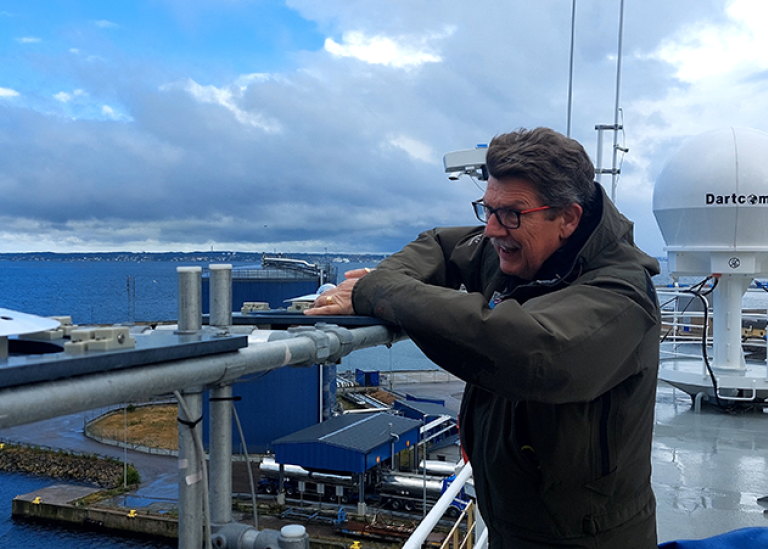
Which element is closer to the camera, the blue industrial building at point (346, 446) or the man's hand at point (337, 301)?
the man's hand at point (337, 301)

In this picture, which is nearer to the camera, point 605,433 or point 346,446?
point 605,433

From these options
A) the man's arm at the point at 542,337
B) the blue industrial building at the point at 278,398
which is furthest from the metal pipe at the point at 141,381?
the blue industrial building at the point at 278,398

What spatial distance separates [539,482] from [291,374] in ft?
98.9

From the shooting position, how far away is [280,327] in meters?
2.37

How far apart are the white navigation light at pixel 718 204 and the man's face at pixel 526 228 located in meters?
7.86

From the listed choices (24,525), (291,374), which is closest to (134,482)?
(24,525)

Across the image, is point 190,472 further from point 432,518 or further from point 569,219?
point 432,518

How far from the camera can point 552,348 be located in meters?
1.55

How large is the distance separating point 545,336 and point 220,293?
36.8 inches

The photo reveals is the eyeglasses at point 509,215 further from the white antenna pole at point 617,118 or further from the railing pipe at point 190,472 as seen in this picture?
the white antenna pole at point 617,118

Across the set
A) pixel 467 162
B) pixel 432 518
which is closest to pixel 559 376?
pixel 432 518

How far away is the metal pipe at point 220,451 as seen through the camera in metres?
1.83

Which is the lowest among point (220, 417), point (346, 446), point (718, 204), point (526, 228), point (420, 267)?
point (346, 446)

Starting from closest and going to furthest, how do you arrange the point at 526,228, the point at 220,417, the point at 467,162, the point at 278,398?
the point at 220,417 < the point at 526,228 < the point at 467,162 < the point at 278,398
